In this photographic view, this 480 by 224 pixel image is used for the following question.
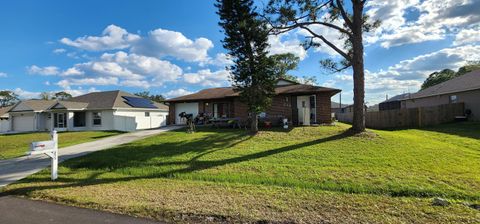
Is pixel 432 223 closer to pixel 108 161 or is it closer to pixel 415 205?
pixel 415 205

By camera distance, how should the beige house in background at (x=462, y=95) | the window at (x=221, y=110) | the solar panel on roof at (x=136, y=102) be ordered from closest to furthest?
the beige house in background at (x=462, y=95) < the window at (x=221, y=110) < the solar panel on roof at (x=136, y=102)

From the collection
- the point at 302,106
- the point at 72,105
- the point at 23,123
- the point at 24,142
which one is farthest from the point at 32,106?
the point at 302,106

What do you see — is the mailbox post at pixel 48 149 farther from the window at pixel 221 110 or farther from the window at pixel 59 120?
the window at pixel 59 120

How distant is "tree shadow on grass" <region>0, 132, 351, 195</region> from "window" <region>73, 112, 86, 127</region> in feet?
64.5

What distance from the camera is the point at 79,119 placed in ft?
99.7

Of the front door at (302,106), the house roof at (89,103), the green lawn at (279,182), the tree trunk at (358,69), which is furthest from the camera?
the house roof at (89,103)

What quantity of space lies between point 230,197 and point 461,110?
79.7 feet

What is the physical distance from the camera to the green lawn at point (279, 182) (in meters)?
5.29

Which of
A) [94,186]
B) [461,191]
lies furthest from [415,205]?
[94,186]

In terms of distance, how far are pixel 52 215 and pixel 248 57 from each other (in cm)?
1275

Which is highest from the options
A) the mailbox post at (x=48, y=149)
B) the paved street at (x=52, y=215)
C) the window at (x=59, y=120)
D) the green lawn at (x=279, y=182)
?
the window at (x=59, y=120)

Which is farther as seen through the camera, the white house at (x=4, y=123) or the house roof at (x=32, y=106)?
the white house at (x=4, y=123)

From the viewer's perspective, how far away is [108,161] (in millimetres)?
11047

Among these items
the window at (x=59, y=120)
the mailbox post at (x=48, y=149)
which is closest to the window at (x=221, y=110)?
the window at (x=59, y=120)
